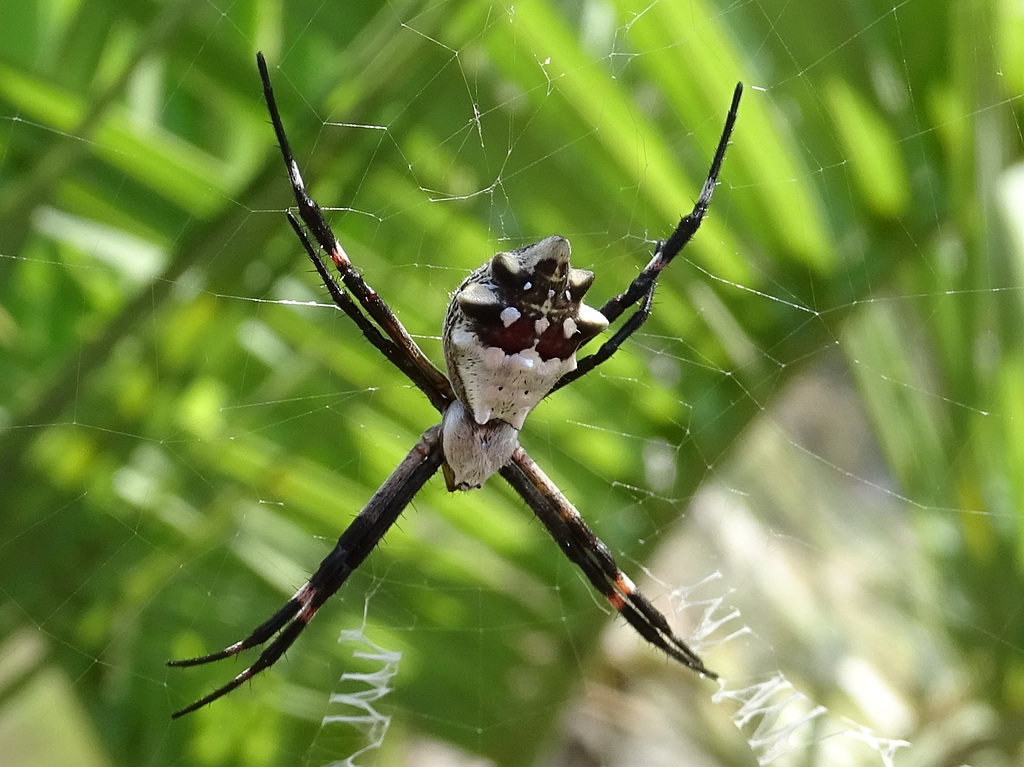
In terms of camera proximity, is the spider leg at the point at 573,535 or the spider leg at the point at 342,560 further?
the spider leg at the point at 573,535

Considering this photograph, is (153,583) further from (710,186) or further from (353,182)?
(710,186)

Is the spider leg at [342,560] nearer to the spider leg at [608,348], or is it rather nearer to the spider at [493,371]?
the spider at [493,371]

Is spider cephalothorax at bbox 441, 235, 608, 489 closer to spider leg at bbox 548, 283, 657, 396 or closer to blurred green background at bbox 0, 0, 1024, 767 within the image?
spider leg at bbox 548, 283, 657, 396

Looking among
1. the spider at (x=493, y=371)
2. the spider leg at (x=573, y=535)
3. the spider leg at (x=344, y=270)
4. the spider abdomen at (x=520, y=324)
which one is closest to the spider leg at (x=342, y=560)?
the spider at (x=493, y=371)

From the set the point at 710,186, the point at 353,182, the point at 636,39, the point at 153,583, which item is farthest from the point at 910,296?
the point at 153,583

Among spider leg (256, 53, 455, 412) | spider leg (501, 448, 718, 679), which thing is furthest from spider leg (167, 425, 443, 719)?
spider leg (256, 53, 455, 412)

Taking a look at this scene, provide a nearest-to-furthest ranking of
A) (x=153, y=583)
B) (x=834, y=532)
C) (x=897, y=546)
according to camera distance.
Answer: (x=153, y=583) → (x=897, y=546) → (x=834, y=532)
